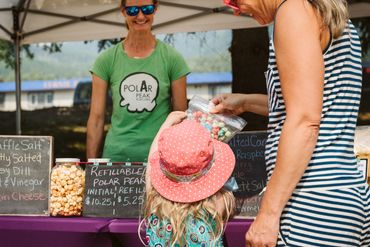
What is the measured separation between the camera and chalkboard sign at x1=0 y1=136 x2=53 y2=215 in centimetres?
251

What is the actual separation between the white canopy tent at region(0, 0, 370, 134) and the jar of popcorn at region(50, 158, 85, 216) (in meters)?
2.23

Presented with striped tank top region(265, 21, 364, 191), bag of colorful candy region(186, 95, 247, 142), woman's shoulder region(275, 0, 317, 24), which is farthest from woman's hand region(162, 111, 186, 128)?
woman's shoulder region(275, 0, 317, 24)

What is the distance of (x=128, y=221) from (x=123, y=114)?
0.68 metres

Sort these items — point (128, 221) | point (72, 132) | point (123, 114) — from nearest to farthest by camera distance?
1. point (128, 221)
2. point (123, 114)
3. point (72, 132)

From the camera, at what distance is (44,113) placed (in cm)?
834

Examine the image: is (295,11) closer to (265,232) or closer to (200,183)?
(265,232)

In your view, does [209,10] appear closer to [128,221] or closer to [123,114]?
[123,114]

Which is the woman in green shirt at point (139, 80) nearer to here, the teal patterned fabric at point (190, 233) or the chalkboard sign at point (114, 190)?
the chalkboard sign at point (114, 190)

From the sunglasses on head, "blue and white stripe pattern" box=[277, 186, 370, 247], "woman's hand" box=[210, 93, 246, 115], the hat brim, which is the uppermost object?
the sunglasses on head

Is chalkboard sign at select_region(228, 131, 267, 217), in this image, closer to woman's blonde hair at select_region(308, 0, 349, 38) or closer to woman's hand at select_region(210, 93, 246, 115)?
woman's hand at select_region(210, 93, 246, 115)

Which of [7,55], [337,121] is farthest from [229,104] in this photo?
[7,55]

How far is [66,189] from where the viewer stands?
241cm

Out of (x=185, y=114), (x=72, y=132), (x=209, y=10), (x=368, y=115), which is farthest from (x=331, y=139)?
(x=72, y=132)

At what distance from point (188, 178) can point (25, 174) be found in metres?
1.09
